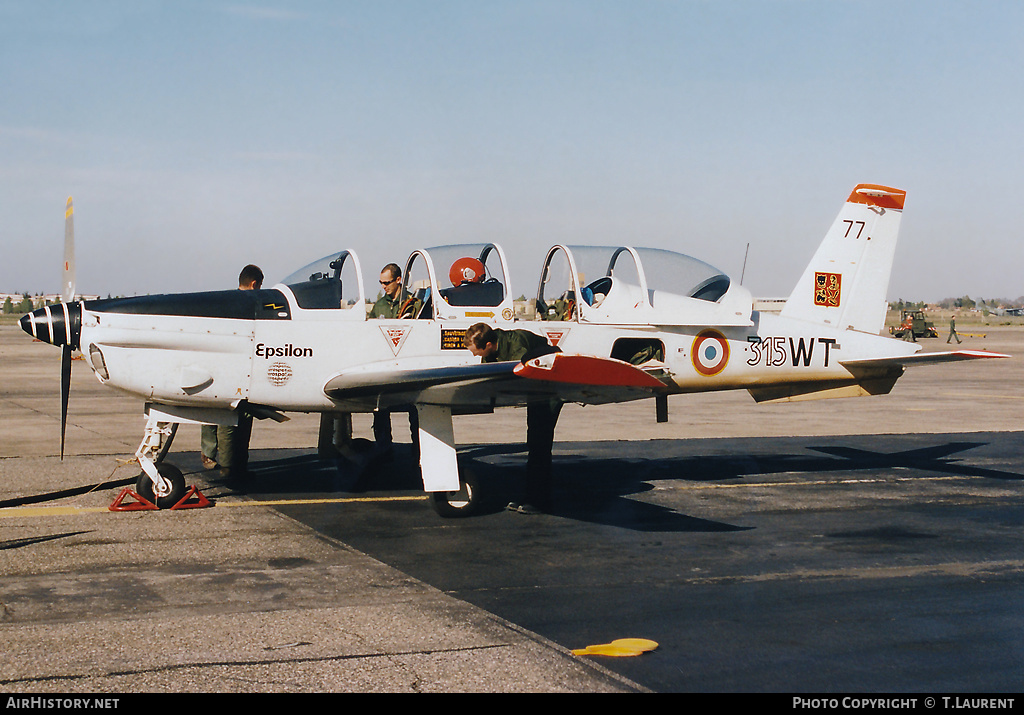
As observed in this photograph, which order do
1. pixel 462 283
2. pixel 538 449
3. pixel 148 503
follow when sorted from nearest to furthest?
pixel 148 503 < pixel 538 449 < pixel 462 283

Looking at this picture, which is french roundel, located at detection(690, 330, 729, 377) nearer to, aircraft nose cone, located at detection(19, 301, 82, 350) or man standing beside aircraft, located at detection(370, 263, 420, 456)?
man standing beside aircraft, located at detection(370, 263, 420, 456)

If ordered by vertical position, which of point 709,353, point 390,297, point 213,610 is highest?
point 390,297

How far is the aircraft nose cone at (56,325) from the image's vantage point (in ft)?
28.1

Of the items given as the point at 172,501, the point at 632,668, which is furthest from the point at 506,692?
the point at 172,501

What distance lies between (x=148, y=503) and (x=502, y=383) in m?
3.66

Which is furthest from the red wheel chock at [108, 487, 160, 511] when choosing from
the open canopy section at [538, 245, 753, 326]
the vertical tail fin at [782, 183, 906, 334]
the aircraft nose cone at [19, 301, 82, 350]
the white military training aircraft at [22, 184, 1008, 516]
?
the vertical tail fin at [782, 183, 906, 334]

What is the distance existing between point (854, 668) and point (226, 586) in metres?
4.07

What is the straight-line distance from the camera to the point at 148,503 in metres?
8.98

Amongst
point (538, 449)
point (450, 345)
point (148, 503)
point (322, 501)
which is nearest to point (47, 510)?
point (148, 503)

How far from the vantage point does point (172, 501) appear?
902 centimetres

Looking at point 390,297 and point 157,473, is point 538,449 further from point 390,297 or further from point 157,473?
point 157,473

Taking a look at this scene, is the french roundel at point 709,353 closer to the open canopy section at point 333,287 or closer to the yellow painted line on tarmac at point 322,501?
the yellow painted line on tarmac at point 322,501

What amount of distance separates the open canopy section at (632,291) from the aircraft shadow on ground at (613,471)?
1983mm
